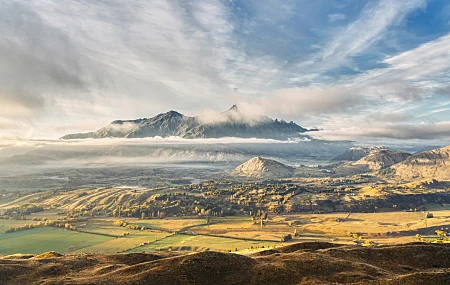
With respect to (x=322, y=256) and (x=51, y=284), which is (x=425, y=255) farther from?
(x=51, y=284)

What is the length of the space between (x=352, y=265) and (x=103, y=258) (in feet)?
210

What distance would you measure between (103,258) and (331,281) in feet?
199

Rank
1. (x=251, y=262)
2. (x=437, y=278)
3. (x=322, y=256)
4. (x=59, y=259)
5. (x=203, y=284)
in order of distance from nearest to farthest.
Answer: (x=437, y=278), (x=203, y=284), (x=251, y=262), (x=322, y=256), (x=59, y=259)

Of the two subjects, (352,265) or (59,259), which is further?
(59,259)

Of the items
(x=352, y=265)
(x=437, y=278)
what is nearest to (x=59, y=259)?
(x=352, y=265)

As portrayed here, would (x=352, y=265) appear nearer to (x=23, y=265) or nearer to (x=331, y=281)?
(x=331, y=281)

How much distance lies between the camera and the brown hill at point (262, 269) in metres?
59.2

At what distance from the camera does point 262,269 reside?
6391 centimetres

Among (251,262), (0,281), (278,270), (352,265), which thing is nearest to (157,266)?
(251,262)

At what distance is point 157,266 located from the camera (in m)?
65.7

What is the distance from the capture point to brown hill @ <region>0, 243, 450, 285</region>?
5925cm

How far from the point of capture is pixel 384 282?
178ft

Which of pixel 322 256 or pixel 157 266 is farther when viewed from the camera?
pixel 322 256

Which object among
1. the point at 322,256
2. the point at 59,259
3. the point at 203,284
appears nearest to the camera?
the point at 203,284
